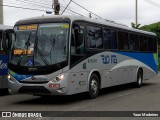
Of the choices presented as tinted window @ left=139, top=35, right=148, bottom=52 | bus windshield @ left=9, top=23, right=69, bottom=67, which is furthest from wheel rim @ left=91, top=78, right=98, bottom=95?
tinted window @ left=139, top=35, right=148, bottom=52

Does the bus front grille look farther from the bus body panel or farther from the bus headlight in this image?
the bus headlight

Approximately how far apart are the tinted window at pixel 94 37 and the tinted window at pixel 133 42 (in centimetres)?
403

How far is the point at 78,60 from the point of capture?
13.8 metres

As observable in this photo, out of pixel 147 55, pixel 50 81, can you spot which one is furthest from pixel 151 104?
pixel 147 55

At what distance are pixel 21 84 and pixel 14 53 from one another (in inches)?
45.4

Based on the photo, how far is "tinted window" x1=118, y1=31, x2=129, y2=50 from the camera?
18.1 metres

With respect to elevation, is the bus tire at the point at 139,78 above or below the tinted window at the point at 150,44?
below

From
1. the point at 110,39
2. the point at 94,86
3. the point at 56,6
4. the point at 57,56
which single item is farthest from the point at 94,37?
the point at 56,6

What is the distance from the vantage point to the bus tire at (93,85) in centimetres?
1479

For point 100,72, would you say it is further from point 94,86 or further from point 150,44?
point 150,44

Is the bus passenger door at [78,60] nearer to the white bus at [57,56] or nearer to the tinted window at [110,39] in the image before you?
the white bus at [57,56]

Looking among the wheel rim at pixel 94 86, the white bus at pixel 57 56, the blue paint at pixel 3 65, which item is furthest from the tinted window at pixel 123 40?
the blue paint at pixel 3 65

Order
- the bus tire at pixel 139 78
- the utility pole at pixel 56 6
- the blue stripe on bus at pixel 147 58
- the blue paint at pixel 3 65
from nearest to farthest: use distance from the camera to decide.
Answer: the blue paint at pixel 3 65 → the blue stripe on bus at pixel 147 58 → the bus tire at pixel 139 78 → the utility pole at pixel 56 6

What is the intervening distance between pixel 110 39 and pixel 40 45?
4.44 metres
